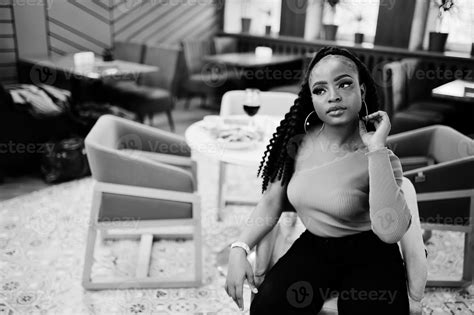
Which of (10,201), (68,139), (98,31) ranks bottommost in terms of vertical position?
(10,201)

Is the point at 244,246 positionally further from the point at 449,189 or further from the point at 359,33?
the point at 359,33

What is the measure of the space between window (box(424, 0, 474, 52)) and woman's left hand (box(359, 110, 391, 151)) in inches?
165

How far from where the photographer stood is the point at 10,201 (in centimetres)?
323

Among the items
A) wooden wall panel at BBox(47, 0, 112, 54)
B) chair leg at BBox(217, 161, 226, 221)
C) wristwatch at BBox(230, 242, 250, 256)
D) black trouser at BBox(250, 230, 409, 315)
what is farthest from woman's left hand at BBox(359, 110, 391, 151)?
wooden wall panel at BBox(47, 0, 112, 54)

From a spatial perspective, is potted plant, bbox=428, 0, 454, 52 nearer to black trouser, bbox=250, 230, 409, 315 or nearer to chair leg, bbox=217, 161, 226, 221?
chair leg, bbox=217, 161, 226, 221

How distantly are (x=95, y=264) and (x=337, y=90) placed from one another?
5.74 ft

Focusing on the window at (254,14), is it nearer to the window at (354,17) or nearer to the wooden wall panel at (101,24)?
the wooden wall panel at (101,24)

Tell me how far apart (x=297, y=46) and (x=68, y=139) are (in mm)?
3602

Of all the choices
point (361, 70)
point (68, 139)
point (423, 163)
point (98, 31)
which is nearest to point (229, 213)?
point (423, 163)

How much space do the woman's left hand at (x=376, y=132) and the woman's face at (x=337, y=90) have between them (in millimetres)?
50

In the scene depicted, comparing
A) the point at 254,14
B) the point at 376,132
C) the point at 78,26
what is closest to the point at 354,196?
the point at 376,132

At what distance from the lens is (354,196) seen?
4.61 feet

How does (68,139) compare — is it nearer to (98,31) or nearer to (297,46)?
(98,31)

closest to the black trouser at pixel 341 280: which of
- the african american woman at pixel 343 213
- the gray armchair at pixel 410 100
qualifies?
the african american woman at pixel 343 213
